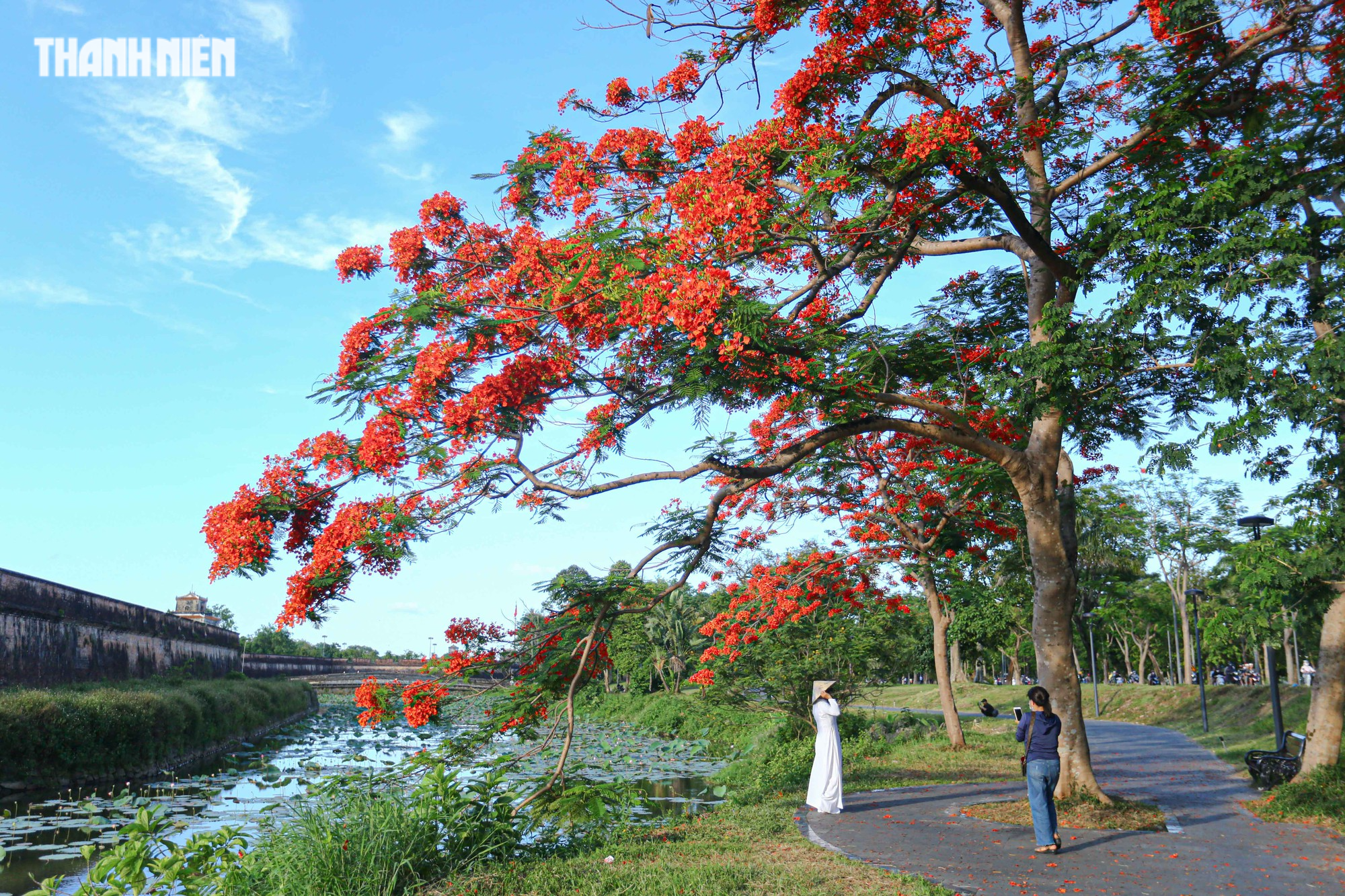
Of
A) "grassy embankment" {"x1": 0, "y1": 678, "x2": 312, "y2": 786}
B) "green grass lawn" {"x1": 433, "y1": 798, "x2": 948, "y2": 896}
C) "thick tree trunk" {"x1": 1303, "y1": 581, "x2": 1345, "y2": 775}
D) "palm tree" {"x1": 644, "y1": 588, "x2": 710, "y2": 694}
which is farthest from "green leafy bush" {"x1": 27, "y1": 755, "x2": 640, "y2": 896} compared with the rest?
"palm tree" {"x1": 644, "y1": 588, "x2": 710, "y2": 694}

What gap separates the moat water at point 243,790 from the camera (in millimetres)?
10914

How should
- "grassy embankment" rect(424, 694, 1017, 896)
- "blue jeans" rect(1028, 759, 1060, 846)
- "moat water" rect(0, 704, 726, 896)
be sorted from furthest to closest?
1. "moat water" rect(0, 704, 726, 896)
2. "blue jeans" rect(1028, 759, 1060, 846)
3. "grassy embankment" rect(424, 694, 1017, 896)

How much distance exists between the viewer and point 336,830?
20.3 ft

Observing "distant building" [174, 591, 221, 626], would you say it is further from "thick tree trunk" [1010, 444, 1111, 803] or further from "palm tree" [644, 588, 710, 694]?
"thick tree trunk" [1010, 444, 1111, 803]

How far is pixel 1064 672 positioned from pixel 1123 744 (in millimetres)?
13469

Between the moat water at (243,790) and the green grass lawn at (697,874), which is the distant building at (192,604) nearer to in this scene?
the moat water at (243,790)

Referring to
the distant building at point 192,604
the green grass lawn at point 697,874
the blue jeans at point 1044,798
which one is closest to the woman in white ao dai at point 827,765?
the green grass lawn at point 697,874

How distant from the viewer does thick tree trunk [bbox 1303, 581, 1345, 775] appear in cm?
1066

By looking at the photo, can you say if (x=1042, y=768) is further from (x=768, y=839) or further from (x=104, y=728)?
(x=104, y=728)

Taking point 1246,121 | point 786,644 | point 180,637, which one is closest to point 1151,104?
point 1246,121

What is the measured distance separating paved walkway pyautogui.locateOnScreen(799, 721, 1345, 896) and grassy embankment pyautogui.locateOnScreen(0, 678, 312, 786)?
14.8 m

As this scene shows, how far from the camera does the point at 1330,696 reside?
10.7m

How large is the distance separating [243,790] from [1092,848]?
15364 mm

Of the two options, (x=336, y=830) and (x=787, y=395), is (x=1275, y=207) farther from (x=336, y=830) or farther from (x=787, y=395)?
(x=336, y=830)
